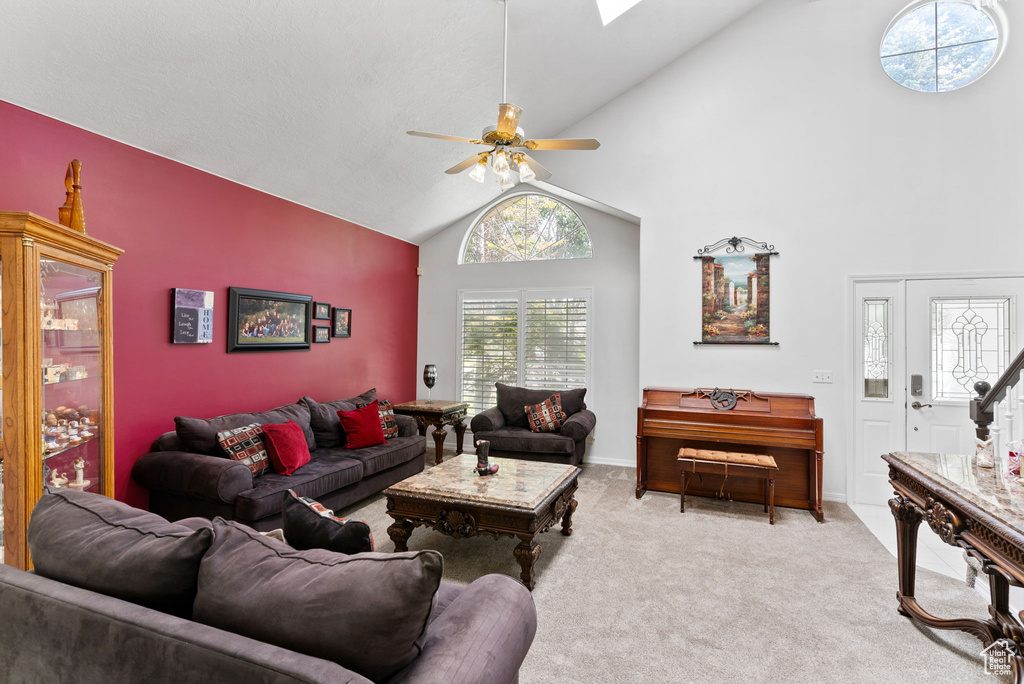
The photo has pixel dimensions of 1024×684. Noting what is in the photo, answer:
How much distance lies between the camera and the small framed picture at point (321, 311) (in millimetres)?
4664

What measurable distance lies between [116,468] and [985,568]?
14.4 feet

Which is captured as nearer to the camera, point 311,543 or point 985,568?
point 311,543

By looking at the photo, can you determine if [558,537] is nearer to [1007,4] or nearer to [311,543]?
[311,543]

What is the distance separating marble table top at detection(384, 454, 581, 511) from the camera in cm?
278

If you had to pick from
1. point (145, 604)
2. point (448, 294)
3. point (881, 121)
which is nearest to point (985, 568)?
point (145, 604)

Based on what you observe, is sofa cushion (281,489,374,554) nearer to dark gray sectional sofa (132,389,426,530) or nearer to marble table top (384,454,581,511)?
marble table top (384,454,581,511)

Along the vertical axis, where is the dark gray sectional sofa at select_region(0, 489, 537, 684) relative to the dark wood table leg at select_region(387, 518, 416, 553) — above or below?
above

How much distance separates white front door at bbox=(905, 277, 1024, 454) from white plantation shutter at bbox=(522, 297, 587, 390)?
3.01 metres

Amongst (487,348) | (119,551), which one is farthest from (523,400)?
(119,551)

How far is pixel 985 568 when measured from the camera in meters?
1.76

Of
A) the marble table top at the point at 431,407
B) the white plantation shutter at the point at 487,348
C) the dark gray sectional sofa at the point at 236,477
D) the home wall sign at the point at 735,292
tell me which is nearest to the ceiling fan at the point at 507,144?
the dark gray sectional sofa at the point at 236,477

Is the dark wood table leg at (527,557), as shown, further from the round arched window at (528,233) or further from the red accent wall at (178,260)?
the round arched window at (528,233)

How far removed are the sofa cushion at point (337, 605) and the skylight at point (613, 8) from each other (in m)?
4.22

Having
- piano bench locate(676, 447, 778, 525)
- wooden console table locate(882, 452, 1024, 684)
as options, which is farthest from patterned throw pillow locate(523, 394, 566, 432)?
wooden console table locate(882, 452, 1024, 684)
